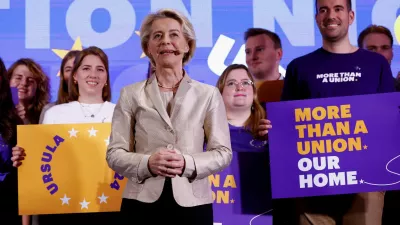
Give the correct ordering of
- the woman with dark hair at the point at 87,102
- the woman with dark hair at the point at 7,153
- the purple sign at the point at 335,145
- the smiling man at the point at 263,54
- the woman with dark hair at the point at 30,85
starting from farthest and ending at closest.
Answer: the smiling man at the point at 263,54
the woman with dark hair at the point at 30,85
the woman with dark hair at the point at 87,102
the woman with dark hair at the point at 7,153
the purple sign at the point at 335,145

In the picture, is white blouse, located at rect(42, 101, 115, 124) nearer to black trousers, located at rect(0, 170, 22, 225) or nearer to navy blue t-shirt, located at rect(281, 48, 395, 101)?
black trousers, located at rect(0, 170, 22, 225)

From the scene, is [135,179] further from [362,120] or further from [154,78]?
[362,120]

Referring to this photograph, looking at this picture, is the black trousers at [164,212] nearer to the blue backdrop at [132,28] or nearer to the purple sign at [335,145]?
the purple sign at [335,145]

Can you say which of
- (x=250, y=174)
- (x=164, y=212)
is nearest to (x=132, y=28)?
(x=250, y=174)

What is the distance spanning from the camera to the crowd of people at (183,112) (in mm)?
2102

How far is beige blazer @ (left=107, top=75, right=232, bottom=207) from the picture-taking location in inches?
82.4

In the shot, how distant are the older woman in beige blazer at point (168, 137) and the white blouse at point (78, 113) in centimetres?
123

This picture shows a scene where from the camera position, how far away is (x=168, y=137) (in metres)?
2.14

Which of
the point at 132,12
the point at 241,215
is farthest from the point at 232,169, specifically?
the point at 132,12

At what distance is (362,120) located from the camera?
2961 mm

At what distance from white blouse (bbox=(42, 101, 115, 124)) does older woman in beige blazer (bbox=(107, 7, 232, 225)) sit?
1232mm

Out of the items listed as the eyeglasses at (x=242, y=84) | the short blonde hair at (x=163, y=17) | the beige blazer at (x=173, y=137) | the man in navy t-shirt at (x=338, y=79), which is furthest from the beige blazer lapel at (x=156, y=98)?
the eyeglasses at (x=242, y=84)

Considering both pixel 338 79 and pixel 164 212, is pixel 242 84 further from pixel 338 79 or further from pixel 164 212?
pixel 164 212

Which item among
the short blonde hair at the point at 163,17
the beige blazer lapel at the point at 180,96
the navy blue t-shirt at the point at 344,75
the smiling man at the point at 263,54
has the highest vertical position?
the smiling man at the point at 263,54
